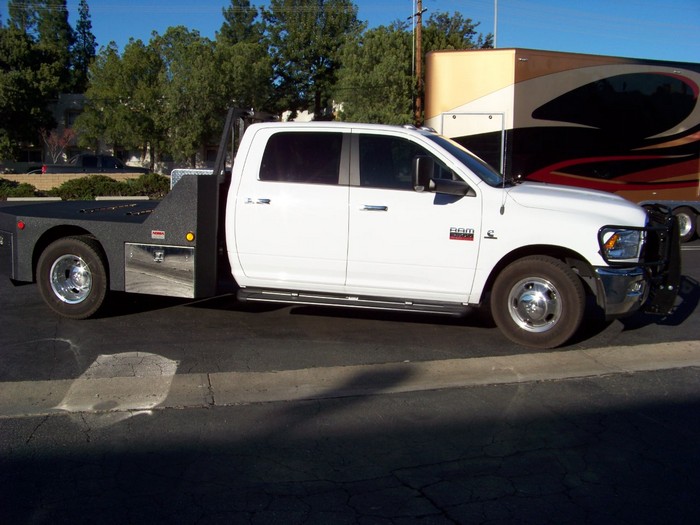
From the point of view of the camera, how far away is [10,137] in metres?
45.5

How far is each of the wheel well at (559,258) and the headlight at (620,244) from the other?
0.76 ft

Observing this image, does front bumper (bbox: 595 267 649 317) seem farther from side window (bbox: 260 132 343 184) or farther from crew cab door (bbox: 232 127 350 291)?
side window (bbox: 260 132 343 184)

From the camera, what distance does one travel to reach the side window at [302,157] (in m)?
6.95

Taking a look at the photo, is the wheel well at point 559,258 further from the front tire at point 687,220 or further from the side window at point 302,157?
the front tire at point 687,220

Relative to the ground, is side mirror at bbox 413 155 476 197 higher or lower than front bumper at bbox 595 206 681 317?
higher

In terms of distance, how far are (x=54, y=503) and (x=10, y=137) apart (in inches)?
1869

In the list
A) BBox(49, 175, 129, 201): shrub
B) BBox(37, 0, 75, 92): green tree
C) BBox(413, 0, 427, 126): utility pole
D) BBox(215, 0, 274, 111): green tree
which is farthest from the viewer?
BBox(37, 0, 75, 92): green tree

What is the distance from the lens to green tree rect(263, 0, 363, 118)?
45906 mm

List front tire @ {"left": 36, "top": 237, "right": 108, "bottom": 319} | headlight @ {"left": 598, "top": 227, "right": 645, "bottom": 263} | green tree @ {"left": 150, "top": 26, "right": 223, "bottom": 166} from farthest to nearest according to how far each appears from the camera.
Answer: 1. green tree @ {"left": 150, "top": 26, "right": 223, "bottom": 166}
2. front tire @ {"left": 36, "top": 237, "right": 108, "bottom": 319}
3. headlight @ {"left": 598, "top": 227, "right": 645, "bottom": 263}

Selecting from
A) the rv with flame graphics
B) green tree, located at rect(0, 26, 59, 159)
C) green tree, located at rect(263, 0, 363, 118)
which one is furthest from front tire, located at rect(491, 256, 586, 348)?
green tree, located at rect(0, 26, 59, 159)

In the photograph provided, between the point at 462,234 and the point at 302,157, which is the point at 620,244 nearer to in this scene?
the point at 462,234

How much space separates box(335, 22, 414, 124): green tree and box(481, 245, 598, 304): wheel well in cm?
2203

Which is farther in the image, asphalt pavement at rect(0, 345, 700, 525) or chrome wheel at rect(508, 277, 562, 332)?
chrome wheel at rect(508, 277, 562, 332)

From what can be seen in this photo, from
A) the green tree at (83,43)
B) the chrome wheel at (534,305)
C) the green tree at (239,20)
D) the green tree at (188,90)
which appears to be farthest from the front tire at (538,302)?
the green tree at (83,43)
